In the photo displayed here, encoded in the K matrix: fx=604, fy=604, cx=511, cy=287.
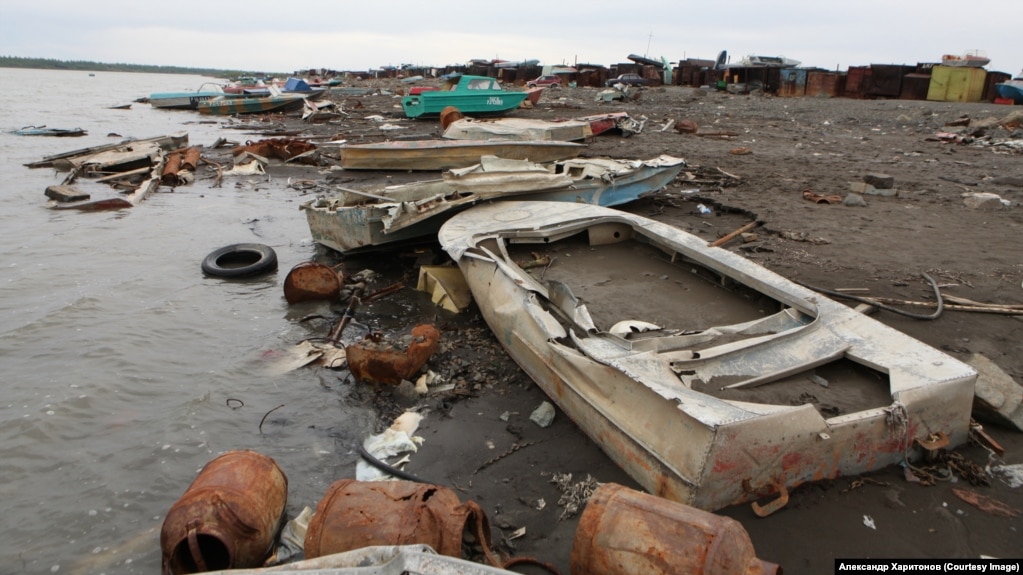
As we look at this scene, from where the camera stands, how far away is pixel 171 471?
373 cm

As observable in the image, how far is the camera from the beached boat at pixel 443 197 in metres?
6.46

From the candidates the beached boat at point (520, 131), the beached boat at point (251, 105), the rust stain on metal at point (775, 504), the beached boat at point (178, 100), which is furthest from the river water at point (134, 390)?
the beached boat at point (178, 100)

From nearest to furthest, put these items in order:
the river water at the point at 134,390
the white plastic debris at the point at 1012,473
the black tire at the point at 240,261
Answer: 1. the white plastic debris at the point at 1012,473
2. the river water at the point at 134,390
3. the black tire at the point at 240,261

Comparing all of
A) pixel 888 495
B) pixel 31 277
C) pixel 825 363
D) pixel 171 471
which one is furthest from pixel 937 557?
pixel 31 277

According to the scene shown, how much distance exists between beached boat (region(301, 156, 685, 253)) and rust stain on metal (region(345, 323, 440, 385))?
2088 millimetres

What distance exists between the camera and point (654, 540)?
2.28 m

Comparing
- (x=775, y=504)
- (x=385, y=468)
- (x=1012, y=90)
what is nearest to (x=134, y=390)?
(x=385, y=468)

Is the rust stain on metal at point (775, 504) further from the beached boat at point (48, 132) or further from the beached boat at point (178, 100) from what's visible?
the beached boat at point (178, 100)

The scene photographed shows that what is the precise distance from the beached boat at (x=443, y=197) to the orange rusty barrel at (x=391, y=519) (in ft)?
13.0

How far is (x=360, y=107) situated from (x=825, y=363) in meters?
29.2

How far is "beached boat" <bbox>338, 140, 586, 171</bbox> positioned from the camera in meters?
10.8

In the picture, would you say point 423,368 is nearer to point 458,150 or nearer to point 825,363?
point 825,363

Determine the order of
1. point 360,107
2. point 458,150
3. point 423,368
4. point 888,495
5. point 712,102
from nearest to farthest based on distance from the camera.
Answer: point 888,495
point 423,368
point 458,150
point 712,102
point 360,107

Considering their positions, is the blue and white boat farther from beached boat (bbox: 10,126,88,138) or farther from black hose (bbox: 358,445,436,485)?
beached boat (bbox: 10,126,88,138)
